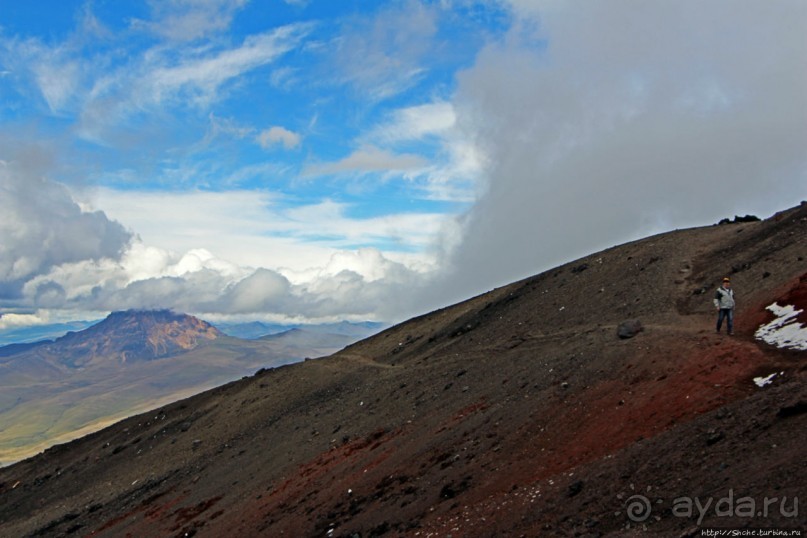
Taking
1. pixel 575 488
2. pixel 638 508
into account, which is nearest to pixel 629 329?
pixel 575 488

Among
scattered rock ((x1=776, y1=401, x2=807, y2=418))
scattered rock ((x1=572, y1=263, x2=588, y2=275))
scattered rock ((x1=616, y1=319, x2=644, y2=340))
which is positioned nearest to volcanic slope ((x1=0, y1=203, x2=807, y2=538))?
scattered rock ((x1=776, y1=401, x2=807, y2=418))

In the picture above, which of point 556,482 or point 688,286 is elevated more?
point 688,286

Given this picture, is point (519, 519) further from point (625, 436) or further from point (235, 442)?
point (235, 442)

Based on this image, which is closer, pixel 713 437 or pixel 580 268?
pixel 713 437

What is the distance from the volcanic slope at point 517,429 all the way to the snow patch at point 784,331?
0.63m

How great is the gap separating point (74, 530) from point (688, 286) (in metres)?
52.3

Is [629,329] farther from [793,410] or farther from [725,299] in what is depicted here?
[793,410]

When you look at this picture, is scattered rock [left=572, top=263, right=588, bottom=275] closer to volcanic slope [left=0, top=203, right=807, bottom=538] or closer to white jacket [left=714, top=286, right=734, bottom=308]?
volcanic slope [left=0, top=203, right=807, bottom=538]

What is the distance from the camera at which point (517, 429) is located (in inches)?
1182

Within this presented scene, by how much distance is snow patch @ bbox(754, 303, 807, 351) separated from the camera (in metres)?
27.1

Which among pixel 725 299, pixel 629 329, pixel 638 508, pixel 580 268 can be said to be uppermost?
pixel 580 268

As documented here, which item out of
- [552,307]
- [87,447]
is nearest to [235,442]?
[552,307]

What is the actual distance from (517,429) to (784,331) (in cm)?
1282

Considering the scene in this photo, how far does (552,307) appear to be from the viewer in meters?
55.8
